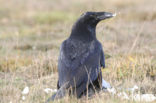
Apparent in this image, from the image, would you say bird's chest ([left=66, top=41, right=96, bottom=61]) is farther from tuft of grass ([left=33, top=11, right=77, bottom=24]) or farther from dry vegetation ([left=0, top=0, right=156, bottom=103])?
tuft of grass ([left=33, top=11, right=77, bottom=24])

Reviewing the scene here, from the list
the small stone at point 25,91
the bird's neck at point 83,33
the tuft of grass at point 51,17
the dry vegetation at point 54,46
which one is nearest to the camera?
the bird's neck at point 83,33

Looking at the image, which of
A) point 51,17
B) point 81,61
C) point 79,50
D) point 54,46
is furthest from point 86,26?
point 51,17

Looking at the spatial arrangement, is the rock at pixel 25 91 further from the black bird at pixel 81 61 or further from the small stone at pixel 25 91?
the black bird at pixel 81 61

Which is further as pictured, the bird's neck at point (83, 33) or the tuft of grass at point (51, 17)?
the tuft of grass at point (51, 17)

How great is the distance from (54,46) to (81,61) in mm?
4917

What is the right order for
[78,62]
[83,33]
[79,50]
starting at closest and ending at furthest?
1. [78,62]
2. [79,50]
3. [83,33]

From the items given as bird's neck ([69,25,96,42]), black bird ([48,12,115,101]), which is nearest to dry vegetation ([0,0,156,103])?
black bird ([48,12,115,101])

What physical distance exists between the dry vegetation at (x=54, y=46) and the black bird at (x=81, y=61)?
18cm

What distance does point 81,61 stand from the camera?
520cm

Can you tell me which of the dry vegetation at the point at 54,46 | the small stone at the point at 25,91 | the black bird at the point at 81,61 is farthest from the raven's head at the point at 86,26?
the small stone at the point at 25,91

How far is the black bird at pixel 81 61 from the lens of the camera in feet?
16.5

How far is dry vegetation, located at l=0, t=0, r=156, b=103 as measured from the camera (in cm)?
610

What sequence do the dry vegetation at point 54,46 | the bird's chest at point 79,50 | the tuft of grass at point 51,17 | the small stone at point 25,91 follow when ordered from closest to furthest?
the bird's chest at point 79,50, the small stone at point 25,91, the dry vegetation at point 54,46, the tuft of grass at point 51,17

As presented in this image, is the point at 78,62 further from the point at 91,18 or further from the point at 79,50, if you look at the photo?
the point at 91,18
